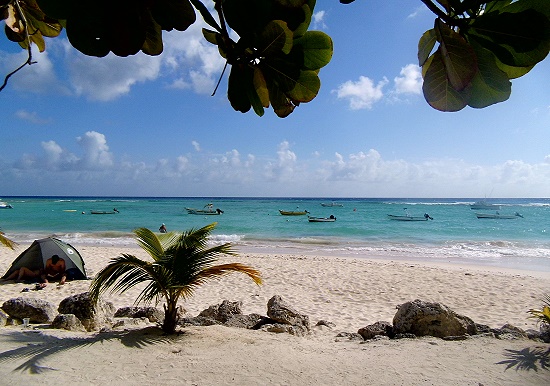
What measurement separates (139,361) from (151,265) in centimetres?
102

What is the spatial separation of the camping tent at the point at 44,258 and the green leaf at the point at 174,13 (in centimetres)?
875

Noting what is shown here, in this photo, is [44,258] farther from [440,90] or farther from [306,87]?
[440,90]

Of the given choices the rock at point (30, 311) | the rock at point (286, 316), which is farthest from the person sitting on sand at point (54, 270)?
the rock at point (286, 316)

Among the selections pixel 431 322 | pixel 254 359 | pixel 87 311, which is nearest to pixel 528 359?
pixel 431 322

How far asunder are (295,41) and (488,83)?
31 centimetres

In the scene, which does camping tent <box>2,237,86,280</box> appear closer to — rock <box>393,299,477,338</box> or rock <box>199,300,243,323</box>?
rock <box>199,300,243,323</box>

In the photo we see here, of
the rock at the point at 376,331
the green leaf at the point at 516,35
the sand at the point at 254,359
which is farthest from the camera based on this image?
the rock at the point at 376,331

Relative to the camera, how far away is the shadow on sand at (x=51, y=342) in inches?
107

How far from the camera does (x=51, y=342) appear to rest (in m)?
3.18

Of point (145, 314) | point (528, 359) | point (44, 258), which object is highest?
point (528, 359)

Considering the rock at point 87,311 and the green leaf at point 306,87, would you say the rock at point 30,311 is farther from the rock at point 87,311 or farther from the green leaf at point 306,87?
the green leaf at point 306,87

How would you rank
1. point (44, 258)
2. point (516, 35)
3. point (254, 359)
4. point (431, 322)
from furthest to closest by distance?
point (44, 258) → point (431, 322) → point (254, 359) → point (516, 35)

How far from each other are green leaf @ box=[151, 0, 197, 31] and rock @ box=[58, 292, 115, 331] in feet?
14.9

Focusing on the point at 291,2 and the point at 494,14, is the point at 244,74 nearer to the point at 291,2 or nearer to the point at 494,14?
the point at 291,2
